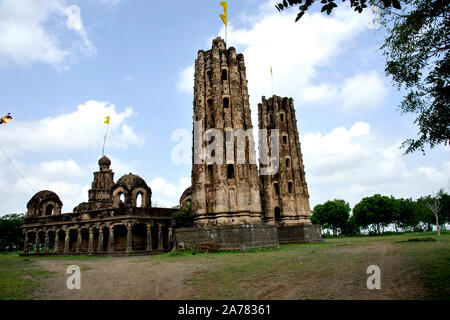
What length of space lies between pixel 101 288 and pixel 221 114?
17356 mm

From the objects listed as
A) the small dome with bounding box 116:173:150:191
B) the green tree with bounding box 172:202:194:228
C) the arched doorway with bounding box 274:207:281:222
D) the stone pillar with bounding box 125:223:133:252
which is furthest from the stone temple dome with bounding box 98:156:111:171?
the arched doorway with bounding box 274:207:281:222

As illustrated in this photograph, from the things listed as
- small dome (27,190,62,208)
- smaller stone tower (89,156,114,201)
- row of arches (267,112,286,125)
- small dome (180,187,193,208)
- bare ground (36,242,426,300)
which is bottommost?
bare ground (36,242,426,300)

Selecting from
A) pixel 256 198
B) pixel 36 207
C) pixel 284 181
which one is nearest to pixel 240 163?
pixel 256 198

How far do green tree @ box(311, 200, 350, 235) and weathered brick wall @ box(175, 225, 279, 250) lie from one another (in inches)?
1802

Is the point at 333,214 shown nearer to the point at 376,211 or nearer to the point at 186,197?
the point at 376,211

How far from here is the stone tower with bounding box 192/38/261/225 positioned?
→ 21.3 m

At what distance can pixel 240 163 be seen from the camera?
2206cm

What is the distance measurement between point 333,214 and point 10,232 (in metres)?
62.6

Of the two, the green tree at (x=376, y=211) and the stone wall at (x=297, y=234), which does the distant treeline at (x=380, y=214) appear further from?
the stone wall at (x=297, y=234)

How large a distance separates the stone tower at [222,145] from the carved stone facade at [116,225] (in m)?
6.67

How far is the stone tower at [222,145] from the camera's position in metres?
21.3

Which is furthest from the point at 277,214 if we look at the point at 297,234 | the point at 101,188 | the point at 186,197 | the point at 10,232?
the point at 10,232

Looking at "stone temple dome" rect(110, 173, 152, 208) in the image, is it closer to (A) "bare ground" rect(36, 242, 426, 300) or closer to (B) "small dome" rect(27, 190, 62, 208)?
(B) "small dome" rect(27, 190, 62, 208)

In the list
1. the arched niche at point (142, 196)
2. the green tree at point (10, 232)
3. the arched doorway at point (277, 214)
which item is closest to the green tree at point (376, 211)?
the arched doorway at point (277, 214)
